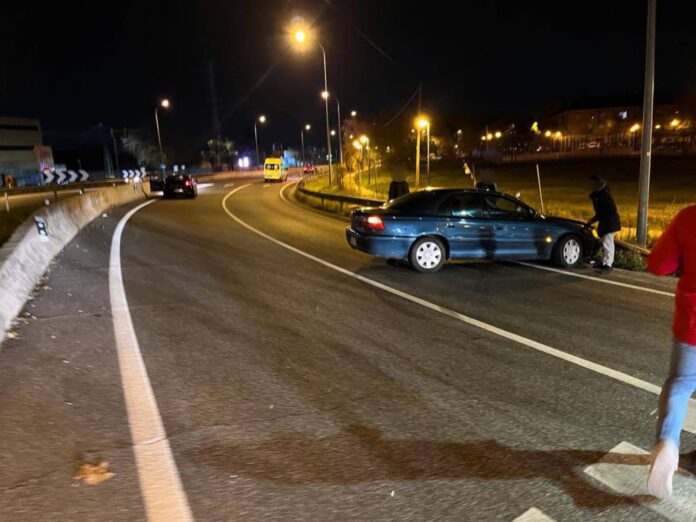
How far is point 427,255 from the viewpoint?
988cm

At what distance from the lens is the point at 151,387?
4734mm

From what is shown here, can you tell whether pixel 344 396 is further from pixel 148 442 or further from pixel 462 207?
pixel 462 207

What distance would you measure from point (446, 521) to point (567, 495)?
2.51ft

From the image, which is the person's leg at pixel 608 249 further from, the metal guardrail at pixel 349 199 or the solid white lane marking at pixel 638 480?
the metal guardrail at pixel 349 199

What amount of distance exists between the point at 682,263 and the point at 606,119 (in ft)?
366

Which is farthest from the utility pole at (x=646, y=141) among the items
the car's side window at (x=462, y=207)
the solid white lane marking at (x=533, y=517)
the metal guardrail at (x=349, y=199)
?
the solid white lane marking at (x=533, y=517)

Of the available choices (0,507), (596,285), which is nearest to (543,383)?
(0,507)

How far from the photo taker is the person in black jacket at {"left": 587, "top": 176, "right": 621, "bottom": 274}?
380 inches

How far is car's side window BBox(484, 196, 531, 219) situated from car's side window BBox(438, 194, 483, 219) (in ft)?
0.62

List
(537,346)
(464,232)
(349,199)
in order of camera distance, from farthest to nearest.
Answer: (349,199), (464,232), (537,346)

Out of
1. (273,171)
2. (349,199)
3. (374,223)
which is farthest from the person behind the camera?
(273,171)

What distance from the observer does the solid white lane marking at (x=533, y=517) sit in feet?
9.89

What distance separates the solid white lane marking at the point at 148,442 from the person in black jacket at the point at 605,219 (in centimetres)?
771

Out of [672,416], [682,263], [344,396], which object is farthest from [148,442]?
[682,263]
